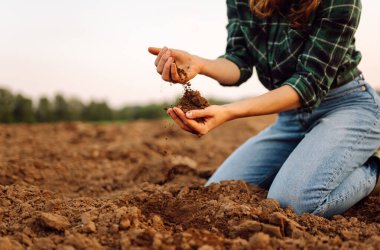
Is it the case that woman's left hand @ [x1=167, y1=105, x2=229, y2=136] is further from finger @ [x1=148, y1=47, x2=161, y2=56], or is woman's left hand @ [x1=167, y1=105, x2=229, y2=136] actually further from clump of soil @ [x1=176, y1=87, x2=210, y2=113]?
finger @ [x1=148, y1=47, x2=161, y2=56]

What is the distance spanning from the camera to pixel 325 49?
2537 millimetres

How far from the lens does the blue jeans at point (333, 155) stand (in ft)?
8.16

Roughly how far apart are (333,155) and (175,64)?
104cm

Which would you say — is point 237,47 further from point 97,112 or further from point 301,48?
point 97,112

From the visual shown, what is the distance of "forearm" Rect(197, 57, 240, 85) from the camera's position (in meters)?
2.70

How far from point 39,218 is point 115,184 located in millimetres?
1511

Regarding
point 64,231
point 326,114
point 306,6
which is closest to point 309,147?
point 326,114

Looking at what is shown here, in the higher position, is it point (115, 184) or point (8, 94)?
point (8, 94)

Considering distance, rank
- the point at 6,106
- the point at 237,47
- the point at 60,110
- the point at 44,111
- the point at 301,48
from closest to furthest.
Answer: the point at 301,48 → the point at 237,47 → the point at 6,106 → the point at 44,111 → the point at 60,110

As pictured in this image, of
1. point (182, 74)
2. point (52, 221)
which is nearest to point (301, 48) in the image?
point (182, 74)

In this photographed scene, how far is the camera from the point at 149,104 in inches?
503

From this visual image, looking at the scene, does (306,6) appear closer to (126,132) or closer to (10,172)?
(10,172)

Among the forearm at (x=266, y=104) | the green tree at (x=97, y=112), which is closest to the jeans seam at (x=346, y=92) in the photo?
the forearm at (x=266, y=104)

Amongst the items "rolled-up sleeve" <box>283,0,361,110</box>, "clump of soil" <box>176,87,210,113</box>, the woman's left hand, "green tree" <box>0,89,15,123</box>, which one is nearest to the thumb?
the woman's left hand
